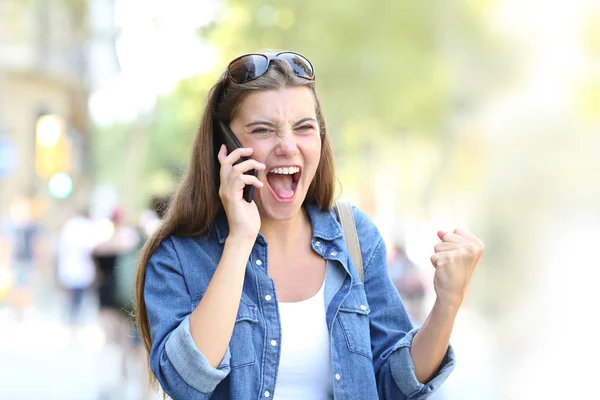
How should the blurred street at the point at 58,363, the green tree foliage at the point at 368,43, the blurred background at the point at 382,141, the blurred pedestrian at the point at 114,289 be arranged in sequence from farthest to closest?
the green tree foliage at the point at 368,43 < the blurred background at the point at 382,141 < the blurred street at the point at 58,363 < the blurred pedestrian at the point at 114,289

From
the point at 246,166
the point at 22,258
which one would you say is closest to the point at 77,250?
the point at 22,258

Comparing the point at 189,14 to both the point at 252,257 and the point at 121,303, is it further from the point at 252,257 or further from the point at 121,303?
the point at 252,257

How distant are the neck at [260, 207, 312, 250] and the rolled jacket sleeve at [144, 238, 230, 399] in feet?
0.72

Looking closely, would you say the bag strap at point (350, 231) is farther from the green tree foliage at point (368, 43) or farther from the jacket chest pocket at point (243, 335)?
the green tree foliage at point (368, 43)

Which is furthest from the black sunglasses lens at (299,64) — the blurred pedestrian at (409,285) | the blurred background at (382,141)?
the blurred pedestrian at (409,285)

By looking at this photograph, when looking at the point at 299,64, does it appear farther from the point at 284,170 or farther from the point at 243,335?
the point at 243,335

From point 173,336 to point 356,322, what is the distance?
0.50 m

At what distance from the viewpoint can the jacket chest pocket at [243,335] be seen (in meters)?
2.55

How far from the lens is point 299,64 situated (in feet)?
9.11

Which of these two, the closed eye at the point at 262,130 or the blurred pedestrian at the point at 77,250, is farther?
the blurred pedestrian at the point at 77,250

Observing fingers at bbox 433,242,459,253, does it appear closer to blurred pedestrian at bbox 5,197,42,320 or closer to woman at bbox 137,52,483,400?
woman at bbox 137,52,483,400

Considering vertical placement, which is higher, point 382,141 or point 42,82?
point 42,82

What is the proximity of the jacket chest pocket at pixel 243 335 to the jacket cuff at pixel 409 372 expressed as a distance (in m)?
0.38

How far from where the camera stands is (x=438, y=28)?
19.2m
